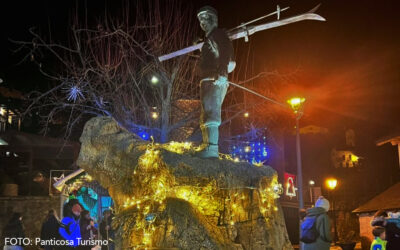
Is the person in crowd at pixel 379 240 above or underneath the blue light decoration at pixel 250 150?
underneath

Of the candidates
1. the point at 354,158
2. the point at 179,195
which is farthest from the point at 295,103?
the point at 354,158

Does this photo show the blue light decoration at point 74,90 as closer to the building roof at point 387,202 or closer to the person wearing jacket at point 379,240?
the person wearing jacket at point 379,240

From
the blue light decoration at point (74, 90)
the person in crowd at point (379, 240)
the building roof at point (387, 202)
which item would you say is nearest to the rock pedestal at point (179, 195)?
the person in crowd at point (379, 240)

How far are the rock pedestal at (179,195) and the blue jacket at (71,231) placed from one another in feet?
17.7

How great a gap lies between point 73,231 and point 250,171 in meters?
7.47

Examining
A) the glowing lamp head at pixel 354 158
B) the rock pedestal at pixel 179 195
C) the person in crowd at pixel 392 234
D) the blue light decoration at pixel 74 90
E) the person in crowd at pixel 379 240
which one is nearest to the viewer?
the rock pedestal at pixel 179 195

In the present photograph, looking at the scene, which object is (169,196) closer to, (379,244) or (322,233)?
(322,233)

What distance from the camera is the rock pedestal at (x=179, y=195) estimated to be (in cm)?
607

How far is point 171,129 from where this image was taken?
14164 mm

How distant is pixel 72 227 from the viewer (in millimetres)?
12438

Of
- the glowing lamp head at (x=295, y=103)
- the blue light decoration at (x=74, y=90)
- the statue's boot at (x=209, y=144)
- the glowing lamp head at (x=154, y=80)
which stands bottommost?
Answer: the statue's boot at (x=209, y=144)

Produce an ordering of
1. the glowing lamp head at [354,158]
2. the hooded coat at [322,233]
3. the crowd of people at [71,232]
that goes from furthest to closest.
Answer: the glowing lamp head at [354,158] < the crowd of people at [71,232] < the hooded coat at [322,233]

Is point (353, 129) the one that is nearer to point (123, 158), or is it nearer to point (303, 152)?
point (303, 152)

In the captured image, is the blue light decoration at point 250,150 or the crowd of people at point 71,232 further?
the blue light decoration at point 250,150
